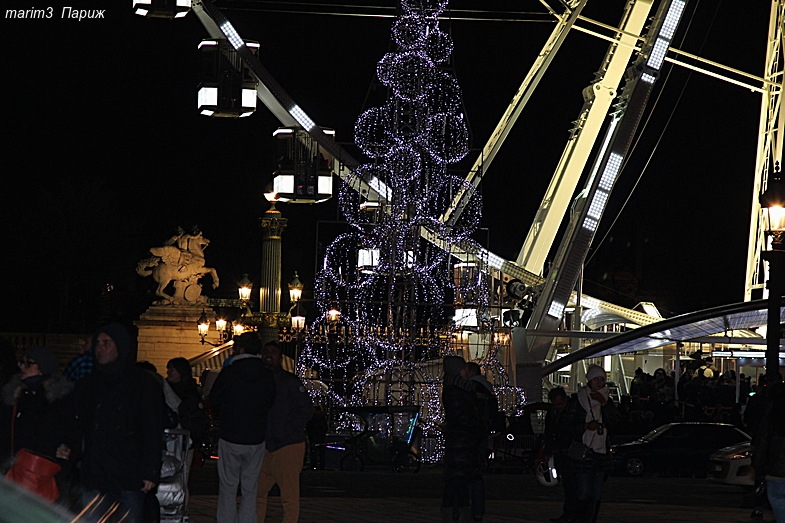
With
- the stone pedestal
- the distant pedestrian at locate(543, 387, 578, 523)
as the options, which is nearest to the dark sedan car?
the distant pedestrian at locate(543, 387, 578, 523)

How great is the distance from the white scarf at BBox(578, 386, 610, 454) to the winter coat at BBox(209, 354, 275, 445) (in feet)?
9.55

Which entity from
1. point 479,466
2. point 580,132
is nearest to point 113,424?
point 479,466

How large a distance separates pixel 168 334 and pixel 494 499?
30.6 metres

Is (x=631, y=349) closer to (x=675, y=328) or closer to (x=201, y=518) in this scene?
(x=675, y=328)

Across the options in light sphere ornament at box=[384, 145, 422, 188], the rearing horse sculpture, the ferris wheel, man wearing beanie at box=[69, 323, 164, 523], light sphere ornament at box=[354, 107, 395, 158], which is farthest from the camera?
the rearing horse sculpture

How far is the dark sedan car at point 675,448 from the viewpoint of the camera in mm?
25062

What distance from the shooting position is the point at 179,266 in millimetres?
47656

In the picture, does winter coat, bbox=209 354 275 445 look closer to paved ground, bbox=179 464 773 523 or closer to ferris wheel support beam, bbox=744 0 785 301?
paved ground, bbox=179 464 773 523

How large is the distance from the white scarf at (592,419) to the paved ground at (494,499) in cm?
189

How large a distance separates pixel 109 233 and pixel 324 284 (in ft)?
97.0

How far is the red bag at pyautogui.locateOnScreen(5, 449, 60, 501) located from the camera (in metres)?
7.84

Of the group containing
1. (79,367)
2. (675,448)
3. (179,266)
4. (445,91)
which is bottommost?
(675,448)

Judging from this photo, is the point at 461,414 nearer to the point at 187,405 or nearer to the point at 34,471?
the point at 187,405

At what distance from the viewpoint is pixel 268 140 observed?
52.6 m
